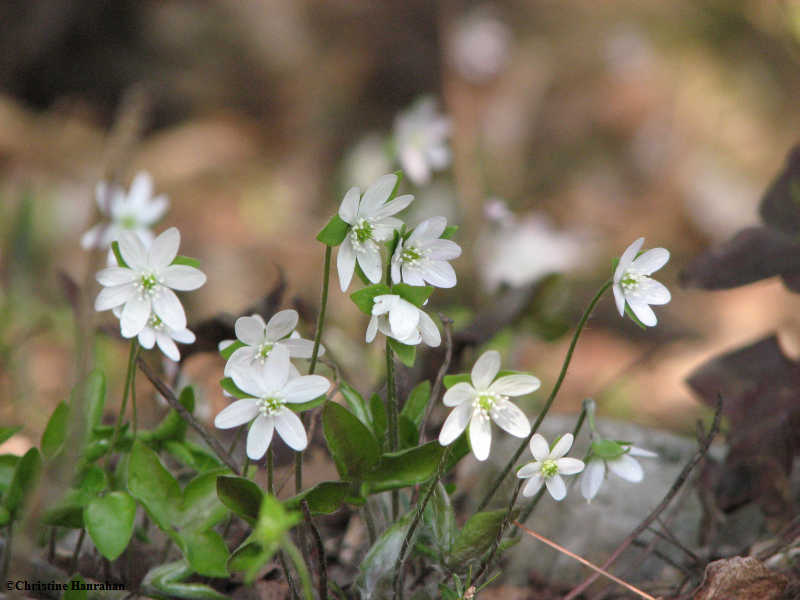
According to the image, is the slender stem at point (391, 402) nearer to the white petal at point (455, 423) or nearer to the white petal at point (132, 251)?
the white petal at point (455, 423)

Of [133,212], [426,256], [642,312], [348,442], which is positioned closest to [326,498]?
[348,442]

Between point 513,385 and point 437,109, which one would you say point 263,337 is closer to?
point 513,385

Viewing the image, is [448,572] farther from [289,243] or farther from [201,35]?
[201,35]

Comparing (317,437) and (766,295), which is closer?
(317,437)

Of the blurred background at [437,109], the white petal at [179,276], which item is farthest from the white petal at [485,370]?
the blurred background at [437,109]

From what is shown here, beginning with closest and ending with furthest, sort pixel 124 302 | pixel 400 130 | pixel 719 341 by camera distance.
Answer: pixel 124 302 < pixel 400 130 < pixel 719 341

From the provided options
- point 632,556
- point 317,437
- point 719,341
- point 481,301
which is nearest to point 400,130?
point 481,301

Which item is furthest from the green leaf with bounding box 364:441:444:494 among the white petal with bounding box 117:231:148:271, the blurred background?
the blurred background
